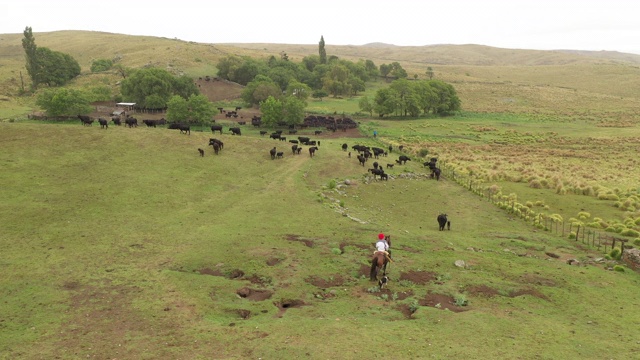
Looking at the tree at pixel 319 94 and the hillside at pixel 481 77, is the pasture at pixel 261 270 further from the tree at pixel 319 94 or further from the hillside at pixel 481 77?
the tree at pixel 319 94

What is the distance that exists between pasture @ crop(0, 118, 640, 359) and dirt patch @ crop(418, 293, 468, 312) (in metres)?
0.09

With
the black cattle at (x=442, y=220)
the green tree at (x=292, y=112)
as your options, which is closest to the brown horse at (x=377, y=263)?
the black cattle at (x=442, y=220)

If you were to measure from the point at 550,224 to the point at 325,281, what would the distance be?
21428 mm

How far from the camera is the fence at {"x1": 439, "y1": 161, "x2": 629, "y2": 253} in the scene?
2808cm

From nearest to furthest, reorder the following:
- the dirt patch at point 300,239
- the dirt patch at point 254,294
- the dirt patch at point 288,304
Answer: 1. the dirt patch at point 288,304
2. the dirt patch at point 254,294
3. the dirt patch at point 300,239

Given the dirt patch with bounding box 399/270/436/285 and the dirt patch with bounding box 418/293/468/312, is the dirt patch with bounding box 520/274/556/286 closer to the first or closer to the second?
the dirt patch with bounding box 399/270/436/285

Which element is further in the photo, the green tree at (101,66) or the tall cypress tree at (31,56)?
the green tree at (101,66)

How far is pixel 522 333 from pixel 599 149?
6693cm

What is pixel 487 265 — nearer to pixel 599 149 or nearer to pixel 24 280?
pixel 24 280

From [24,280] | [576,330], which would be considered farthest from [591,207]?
[24,280]

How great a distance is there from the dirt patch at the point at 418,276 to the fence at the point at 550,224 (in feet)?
41.1

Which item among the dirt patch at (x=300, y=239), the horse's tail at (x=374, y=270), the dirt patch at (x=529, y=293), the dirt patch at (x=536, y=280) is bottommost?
the dirt patch at (x=536, y=280)

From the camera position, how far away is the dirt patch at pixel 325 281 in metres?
18.9

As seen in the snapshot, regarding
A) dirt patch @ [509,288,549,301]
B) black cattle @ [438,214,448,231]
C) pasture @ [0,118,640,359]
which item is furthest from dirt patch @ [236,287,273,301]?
black cattle @ [438,214,448,231]
